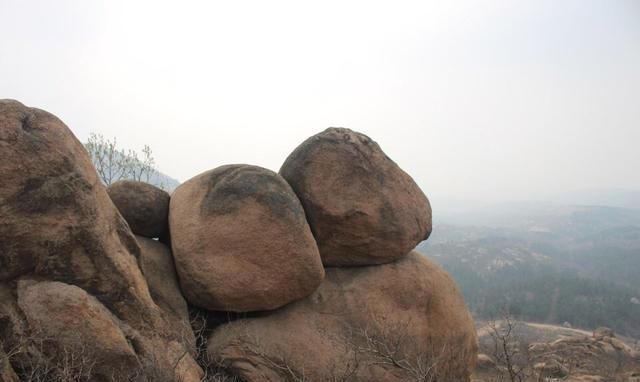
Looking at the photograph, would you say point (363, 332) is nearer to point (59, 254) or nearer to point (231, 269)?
point (231, 269)

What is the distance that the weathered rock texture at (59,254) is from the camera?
422cm

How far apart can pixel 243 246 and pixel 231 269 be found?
1.13 feet

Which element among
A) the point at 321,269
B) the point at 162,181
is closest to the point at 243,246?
the point at 321,269

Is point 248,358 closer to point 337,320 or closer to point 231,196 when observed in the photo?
point 337,320

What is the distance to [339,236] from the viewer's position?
683 cm

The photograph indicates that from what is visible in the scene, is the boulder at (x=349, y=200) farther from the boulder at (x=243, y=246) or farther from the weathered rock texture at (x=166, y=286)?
the weathered rock texture at (x=166, y=286)

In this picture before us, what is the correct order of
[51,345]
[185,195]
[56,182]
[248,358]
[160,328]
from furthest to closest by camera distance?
[185,195], [248,358], [160,328], [56,182], [51,345]

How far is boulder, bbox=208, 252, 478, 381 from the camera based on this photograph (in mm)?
5941

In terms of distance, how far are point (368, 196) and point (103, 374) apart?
420cm

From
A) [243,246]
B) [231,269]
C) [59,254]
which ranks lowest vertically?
[231,269]

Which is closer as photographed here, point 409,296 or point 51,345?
point 51,345

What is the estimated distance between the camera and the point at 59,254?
14.8ft

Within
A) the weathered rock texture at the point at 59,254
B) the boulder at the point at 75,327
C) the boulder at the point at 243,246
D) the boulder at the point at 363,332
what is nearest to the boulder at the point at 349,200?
the boulder at the point at 363,332

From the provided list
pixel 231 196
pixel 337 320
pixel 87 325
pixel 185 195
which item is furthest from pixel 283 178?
pixel 87 325
